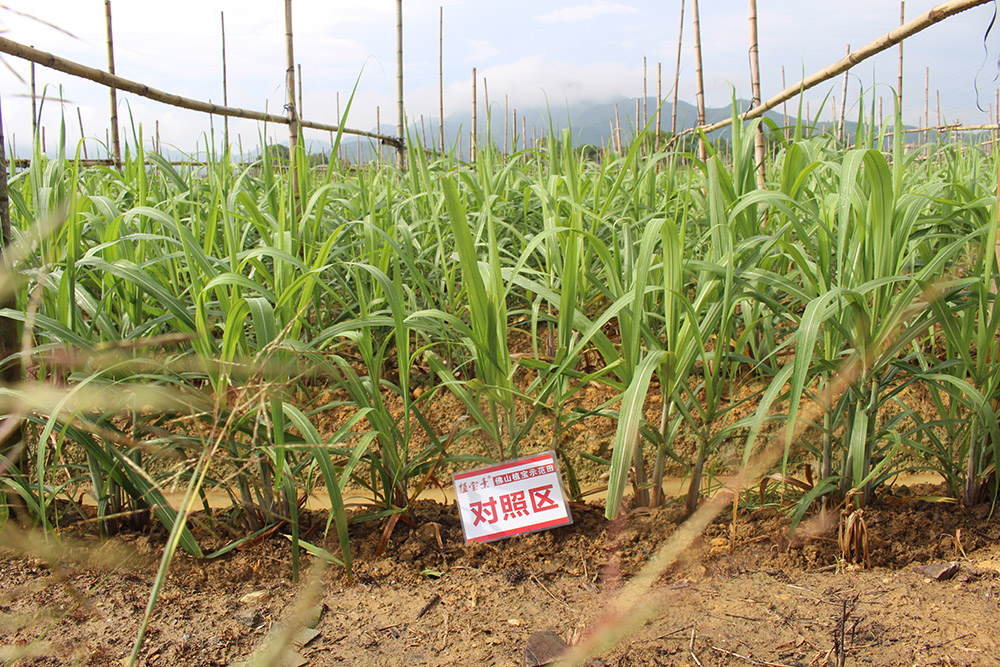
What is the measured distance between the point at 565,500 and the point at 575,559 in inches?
3.7

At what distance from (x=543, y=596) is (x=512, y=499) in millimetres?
167

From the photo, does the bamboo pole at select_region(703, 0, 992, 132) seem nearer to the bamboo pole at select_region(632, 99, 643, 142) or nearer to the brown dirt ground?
the bamboo pole at select_region(632, 99, 643, 142)

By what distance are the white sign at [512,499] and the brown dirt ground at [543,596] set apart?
0.14 ft

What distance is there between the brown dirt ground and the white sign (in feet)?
0.14

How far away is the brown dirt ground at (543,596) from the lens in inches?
34.2

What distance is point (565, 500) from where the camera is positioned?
3.71ft

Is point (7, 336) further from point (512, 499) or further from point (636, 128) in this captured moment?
point (636, 128)

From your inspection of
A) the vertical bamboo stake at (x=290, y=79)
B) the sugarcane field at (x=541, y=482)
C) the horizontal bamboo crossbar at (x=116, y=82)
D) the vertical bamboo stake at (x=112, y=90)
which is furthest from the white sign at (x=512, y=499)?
the vertical bamboo stake at (x=112, y=90)

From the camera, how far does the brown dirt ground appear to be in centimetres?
87

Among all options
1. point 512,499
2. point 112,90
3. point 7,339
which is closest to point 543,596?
point 512,499

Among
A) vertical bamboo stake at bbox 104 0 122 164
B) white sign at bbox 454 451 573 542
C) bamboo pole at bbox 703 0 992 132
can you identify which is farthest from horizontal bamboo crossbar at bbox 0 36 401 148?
vertical bamboo stake at bbox 104 0 122 164

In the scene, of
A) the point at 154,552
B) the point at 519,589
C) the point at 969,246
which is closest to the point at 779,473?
the point at 519,589

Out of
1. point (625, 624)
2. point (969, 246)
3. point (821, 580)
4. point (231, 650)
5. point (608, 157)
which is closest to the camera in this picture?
point (625, 624)

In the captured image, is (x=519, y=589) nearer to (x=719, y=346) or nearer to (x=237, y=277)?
(x=719, y=346)
